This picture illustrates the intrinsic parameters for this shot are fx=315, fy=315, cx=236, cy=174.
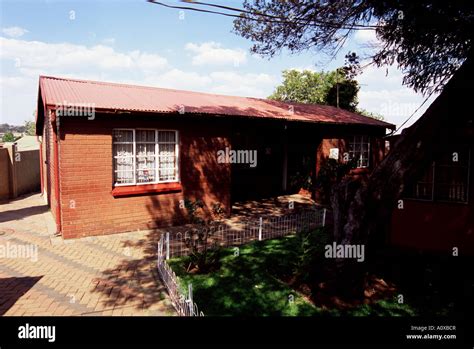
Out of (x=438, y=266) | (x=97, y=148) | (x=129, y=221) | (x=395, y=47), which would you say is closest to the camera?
(x=438, y=266)

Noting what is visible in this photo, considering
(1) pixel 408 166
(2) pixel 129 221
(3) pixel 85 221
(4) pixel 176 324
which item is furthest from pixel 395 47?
(3) pixel 85 221

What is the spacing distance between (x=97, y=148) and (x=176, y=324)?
626 centimetres

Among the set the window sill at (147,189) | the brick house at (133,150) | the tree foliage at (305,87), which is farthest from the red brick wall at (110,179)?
the tree foliage at (305,87)

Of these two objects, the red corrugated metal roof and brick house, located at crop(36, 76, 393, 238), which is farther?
the red corrugated metal roof

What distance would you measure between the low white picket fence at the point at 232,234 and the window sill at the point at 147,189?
4.93ft

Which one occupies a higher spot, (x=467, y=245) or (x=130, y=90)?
(x=130, y=90)

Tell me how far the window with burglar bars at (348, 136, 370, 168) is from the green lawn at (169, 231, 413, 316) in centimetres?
1043

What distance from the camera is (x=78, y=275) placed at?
6.73m

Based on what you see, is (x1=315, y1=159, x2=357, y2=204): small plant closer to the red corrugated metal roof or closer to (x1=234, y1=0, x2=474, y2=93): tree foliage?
the red corrugated metal roof

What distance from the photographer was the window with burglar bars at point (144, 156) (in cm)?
982

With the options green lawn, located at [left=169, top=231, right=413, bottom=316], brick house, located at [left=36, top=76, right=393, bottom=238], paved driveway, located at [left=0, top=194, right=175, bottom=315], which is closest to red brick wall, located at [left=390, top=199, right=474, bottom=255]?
green lawn, located at [left=169, top=231, right=413, bottom=316]

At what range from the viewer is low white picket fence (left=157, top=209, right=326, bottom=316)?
6653 millimetres

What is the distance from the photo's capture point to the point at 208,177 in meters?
11.5

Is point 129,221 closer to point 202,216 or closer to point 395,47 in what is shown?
point 202,216
